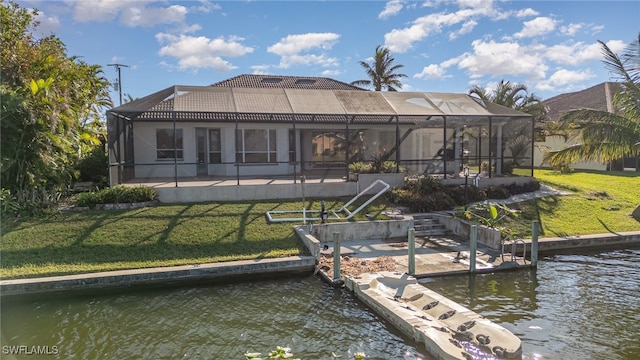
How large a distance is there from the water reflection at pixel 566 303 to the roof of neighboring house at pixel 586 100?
2013 centimetres

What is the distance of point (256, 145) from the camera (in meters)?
18.4

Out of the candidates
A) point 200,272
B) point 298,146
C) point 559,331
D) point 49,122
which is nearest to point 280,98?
point 298,146

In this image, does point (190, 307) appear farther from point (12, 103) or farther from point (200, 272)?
point (12, 103)

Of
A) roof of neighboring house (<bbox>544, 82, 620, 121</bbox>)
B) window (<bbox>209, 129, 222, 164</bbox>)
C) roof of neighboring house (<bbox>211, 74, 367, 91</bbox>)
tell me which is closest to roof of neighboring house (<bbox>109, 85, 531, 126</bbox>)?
window (<bbox>209, 129, 222, 164</bbox>)

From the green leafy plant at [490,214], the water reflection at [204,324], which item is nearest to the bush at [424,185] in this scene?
the green leafy plant at [490,214]

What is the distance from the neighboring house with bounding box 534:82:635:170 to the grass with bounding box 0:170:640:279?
10.6 metres

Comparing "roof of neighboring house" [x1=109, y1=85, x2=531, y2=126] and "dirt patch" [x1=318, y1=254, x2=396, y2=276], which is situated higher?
"roof of neighboring house" [x1=109, y1=85, x2=531, y2=126]

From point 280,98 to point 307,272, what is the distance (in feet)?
28.8

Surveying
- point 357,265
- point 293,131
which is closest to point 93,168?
point 293,131

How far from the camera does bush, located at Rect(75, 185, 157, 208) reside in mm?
12242

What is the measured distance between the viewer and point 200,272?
9.02 metres

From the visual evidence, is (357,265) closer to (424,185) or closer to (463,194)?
(424,185)

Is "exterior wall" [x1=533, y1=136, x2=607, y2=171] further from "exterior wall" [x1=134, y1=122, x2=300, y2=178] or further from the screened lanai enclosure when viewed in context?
"exterior wall" [x1=134, y1=122, x2=300, y2=178]

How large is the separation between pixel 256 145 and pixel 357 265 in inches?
403
